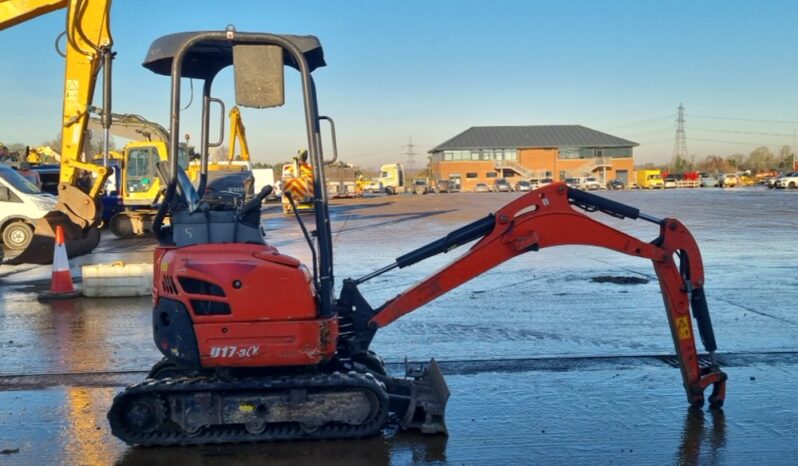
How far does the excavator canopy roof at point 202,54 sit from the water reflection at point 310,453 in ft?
8.54

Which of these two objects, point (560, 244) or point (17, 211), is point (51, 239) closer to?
point (17, 211)

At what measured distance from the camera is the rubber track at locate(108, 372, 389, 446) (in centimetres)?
512

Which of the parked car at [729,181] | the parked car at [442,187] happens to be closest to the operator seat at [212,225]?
the parked car at [442,187]

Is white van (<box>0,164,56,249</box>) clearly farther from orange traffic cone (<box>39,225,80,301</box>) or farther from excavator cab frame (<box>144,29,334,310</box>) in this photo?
excavator cab frame (<box>144,29,334,310</box>)

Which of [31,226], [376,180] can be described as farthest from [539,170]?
[31,226]

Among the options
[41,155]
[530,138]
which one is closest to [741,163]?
[530,138]

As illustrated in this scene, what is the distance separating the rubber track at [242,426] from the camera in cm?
512

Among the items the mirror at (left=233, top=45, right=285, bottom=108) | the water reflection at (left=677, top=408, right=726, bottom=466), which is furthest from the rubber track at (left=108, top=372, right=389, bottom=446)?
the water reflection at (left=677, top=408, right=726, bottom=466)

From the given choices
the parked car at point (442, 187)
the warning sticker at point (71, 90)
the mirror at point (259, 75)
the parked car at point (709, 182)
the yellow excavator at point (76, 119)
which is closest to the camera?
the mirror at point (259, 75)

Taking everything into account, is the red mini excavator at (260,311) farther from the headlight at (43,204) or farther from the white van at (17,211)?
the headlight at (43,204)

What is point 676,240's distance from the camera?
573cm

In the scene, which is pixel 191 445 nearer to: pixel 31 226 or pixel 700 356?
pixel 700 356

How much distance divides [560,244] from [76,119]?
11.2 m

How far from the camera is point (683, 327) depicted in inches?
227
